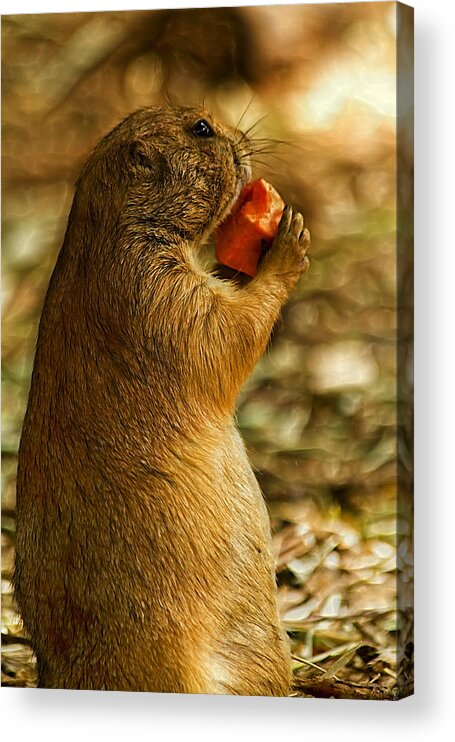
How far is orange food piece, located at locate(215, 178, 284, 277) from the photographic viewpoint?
406 cm

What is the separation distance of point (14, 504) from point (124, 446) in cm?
39

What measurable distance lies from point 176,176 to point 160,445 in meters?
0.70

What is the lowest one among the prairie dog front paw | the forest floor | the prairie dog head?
the forest floor

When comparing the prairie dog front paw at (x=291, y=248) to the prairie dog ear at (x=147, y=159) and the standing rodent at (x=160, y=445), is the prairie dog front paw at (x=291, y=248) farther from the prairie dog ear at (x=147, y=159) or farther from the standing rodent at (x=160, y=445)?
the prairie dog ear at (x=147, y=159)

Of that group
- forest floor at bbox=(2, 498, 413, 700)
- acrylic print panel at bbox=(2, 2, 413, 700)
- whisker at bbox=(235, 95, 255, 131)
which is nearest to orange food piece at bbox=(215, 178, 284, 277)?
acrylic print panel at bbox=(2, 2, 413, 700)

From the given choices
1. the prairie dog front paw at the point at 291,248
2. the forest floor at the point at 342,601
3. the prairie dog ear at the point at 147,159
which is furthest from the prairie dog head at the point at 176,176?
the forest floor at the point at 342,601

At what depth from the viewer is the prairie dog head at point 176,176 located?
4.07 m

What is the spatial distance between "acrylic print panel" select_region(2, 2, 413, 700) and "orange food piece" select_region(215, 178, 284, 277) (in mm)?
11

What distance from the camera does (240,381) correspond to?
13.3 ft

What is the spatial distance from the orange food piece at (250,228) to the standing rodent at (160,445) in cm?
3

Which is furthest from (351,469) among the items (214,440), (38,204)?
(38,204)

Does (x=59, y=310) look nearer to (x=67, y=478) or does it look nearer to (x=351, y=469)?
(x=67, y=478)

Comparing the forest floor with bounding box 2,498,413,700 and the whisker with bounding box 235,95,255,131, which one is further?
the whisker with bounding box 235,95,255,131

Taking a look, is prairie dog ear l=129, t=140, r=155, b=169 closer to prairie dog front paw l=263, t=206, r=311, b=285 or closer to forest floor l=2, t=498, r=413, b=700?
prairie dog front paw l=263, t=206, r=311, b=285
